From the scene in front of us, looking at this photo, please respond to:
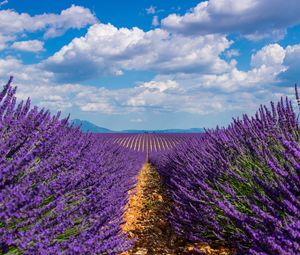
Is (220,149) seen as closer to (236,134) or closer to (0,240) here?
(236,134)

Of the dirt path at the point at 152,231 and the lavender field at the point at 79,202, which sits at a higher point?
the lavender field at the point at 79,202

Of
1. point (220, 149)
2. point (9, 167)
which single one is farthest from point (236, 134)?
point (9, 167)

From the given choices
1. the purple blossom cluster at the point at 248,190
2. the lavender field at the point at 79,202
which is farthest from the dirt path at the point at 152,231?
the lavender field at the point at 79,202

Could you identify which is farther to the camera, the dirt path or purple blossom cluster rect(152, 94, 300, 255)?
the dirt path

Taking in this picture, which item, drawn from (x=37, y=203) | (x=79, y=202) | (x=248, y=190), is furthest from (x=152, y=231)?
(x=37, y=203)

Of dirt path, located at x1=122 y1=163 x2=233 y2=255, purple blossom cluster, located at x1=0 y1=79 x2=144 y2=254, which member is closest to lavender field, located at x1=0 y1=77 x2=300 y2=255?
purple blossom cluster, located at x1=0 y1=79 x2=144 y2=254

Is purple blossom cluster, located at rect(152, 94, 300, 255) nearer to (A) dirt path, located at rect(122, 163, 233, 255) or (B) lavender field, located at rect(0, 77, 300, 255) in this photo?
(B) lavender field, located at rect(0, 77, 300, 255)

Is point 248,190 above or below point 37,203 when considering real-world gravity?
below

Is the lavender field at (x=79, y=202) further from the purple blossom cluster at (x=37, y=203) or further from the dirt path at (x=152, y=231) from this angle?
the dirt path at (x=152, y=231)

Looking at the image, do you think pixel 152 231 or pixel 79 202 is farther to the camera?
pixel 152 231

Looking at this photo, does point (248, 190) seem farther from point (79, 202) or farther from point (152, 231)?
point (152, 231)

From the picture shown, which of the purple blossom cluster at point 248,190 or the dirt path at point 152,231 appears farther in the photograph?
the dirt path at point 152,231

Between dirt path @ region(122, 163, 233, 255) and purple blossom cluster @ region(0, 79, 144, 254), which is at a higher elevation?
purple blossom cluster @ region(0, 79, 144, 254)

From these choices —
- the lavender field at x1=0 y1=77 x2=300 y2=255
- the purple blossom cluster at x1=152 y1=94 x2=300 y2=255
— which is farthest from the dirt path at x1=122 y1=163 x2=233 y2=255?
the lavender field at x1=0 y1=77 x2=300 y2=255
